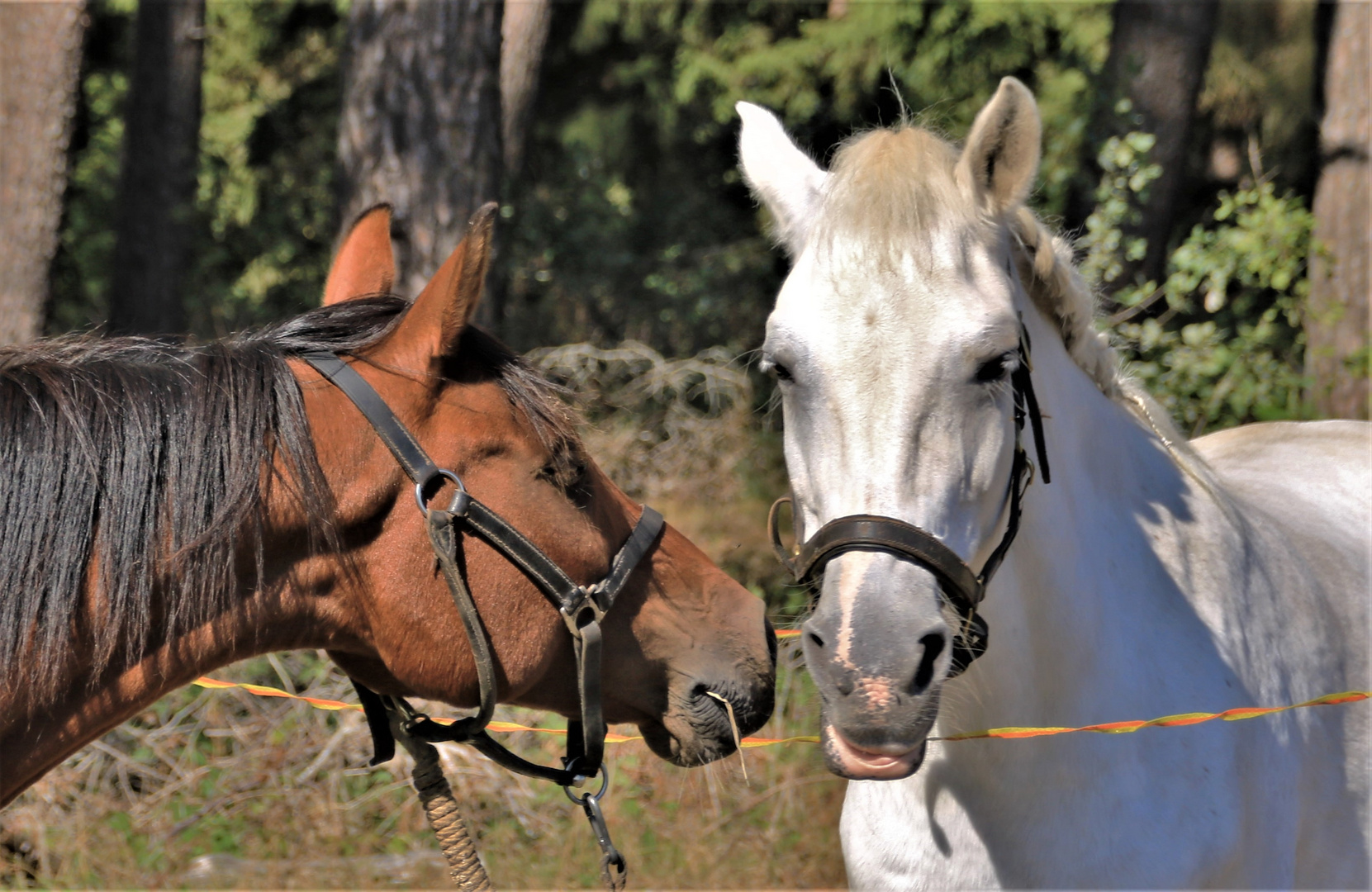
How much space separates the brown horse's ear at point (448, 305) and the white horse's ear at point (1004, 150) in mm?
823

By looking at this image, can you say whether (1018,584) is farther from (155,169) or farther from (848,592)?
(155,169)

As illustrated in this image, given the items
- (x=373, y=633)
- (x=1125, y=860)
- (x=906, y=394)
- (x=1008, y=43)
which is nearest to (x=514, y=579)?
(x=373, y=633)

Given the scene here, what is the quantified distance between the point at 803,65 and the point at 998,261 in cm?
786

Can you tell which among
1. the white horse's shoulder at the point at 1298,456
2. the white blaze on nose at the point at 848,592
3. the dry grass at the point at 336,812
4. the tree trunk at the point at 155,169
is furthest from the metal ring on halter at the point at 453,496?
the tree trunk at the point at 155,169

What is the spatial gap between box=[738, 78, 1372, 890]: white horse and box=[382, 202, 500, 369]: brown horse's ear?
0.52m

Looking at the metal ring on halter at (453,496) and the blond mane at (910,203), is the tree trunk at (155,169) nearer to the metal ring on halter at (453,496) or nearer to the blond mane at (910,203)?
the metal ring on halter at (453,496)

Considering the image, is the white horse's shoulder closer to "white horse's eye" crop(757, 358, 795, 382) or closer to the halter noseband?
"white horse's eye" crop(757, 358, 795, 382)

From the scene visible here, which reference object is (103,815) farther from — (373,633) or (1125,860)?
(1125,860)

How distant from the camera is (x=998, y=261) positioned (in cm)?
188

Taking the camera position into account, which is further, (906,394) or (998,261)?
(998,261)

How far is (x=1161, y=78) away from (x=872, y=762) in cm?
608

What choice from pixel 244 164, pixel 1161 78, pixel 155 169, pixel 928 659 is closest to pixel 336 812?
pixel 928 659

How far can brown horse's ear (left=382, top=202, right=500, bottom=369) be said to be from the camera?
5.82 feet

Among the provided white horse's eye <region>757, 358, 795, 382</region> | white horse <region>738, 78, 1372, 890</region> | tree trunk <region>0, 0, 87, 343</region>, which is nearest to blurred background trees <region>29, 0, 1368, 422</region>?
tree trunk <region>0, 0, 87, 343</region>
